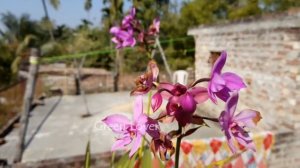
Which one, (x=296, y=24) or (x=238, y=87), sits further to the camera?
(x=296, y=24)

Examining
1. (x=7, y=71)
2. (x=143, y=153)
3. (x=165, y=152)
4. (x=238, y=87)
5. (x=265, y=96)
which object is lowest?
(x=7, y=71)

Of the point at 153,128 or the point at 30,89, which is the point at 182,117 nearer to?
the point at 153,128

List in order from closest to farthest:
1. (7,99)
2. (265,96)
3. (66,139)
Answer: (265,96), (66,139), (7,99)

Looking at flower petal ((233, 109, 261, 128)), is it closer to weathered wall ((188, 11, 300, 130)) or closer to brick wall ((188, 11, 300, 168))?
brick wall ((188, 11, 300, 168))

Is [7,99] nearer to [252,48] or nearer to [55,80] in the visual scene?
[55,80]

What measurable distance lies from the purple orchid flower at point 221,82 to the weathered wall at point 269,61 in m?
2.70

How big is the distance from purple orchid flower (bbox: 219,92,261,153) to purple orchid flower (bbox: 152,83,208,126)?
5 cm

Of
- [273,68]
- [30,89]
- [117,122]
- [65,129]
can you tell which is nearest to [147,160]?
[117,122]

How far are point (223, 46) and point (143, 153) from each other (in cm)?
353

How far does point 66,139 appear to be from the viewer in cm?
607

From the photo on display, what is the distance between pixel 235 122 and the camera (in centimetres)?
72

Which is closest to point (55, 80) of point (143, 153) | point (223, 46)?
point (223, 46)

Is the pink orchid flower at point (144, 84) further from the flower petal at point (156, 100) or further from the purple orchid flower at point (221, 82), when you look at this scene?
the purple orchid flower at point (221, 82)

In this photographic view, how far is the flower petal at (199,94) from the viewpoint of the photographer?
710 millimetres
